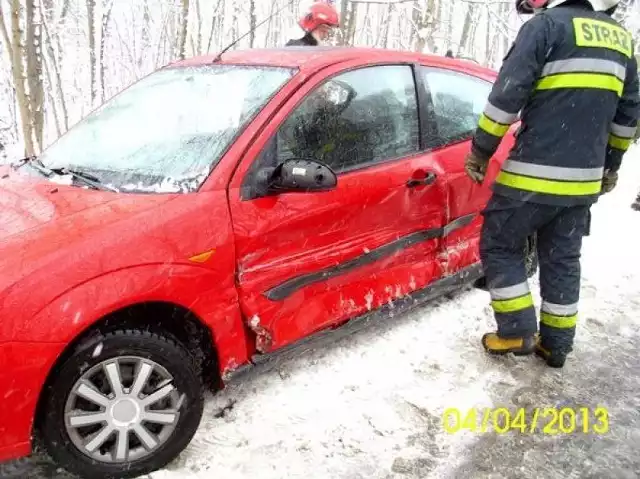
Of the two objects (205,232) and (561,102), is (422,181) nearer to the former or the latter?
(561,102)

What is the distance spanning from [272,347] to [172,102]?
53.7 inches

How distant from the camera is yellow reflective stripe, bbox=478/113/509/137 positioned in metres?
2.79

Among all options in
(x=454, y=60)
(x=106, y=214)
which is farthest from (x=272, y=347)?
(x=454, y=60)

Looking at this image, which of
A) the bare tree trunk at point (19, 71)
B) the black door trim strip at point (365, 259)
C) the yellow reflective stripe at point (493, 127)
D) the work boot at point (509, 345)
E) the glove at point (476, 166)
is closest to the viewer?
the black door trim strip at point (365, 259)

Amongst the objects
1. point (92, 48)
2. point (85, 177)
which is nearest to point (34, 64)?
point (85, 177)

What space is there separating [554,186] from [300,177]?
4.50 ft

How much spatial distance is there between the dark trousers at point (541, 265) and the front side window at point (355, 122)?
0.67 meters

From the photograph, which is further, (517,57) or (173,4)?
(173,4)

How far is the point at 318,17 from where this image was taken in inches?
200

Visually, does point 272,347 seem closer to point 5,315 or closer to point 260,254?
point 260,254

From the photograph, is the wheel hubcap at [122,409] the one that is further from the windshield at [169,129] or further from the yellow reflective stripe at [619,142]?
the yellow reflective stripe at [619,142]

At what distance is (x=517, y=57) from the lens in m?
2.68
